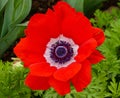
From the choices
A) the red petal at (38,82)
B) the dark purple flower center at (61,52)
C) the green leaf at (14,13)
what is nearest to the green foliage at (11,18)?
the green leaf at (14,13)

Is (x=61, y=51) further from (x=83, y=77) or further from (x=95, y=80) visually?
(x=95, y=80)

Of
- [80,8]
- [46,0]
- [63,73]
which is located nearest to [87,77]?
[63,73]

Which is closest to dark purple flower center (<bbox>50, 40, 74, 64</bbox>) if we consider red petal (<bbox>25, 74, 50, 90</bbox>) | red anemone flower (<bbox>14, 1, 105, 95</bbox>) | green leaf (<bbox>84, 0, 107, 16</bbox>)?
red anemone flower (<bbox>14, 1, 105, 95</bbox>)

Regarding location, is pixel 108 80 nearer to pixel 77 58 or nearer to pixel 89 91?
pixel 89 91

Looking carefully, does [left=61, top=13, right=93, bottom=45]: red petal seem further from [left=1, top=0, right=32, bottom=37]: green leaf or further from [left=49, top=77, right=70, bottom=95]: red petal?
[left=1, top=0, right=32, bottom=37]: green leaf

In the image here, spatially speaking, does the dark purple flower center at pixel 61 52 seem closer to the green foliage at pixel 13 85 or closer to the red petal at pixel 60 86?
the red petal at pixel 60 86

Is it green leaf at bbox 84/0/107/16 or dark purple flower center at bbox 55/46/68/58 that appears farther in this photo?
green leaf at bbox 84/0/107/16
